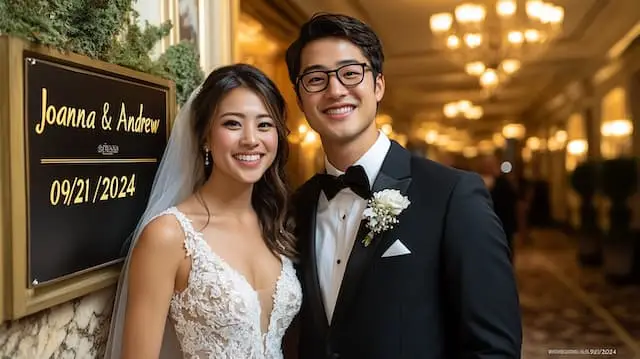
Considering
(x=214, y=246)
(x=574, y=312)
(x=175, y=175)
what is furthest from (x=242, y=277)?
(x=574, y=312)

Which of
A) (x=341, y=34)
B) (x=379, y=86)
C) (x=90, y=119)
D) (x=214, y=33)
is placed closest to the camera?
(x=90, y=119)

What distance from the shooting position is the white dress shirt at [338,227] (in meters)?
1.66

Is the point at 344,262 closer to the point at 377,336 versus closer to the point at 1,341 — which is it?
the point at 377,336

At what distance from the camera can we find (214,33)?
98.1 inches

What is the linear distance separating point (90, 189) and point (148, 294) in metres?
0.30

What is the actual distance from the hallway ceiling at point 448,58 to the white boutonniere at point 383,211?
2.43 metres

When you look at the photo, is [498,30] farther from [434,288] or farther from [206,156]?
[434,288]

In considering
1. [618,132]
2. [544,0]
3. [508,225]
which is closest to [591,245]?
[618,132]

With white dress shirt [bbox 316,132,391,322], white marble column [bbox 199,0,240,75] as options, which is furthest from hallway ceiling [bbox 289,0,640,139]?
white dress shirt [bbox 316,132,391,322]

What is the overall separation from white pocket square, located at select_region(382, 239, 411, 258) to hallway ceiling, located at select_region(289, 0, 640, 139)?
2519 millimetres

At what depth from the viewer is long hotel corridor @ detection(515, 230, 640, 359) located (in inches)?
186

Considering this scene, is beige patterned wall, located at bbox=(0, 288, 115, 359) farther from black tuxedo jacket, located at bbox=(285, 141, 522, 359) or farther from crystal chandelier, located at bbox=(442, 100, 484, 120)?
crystal chandelier, located at bbox=(442, 100, 484, 120)

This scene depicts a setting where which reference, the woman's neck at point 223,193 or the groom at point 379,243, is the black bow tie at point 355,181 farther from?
the woman's neck at point 223,193

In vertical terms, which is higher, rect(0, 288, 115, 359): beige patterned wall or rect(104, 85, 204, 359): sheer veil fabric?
rect(104, 85, 204, 359): sheer veil fabric
